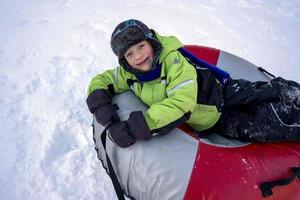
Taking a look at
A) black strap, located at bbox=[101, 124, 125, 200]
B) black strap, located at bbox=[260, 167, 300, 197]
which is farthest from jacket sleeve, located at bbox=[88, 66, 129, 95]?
black strap, located at bbox=[260, 167, 300, 197]

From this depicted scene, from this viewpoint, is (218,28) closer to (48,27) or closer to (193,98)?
(48,27)

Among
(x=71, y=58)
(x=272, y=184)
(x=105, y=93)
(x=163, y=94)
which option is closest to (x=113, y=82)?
(x=105, y=93)

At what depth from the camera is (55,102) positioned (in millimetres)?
2484

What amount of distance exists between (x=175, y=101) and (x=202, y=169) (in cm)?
32

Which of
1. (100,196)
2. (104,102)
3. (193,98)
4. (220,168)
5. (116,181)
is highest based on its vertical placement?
(193,98)

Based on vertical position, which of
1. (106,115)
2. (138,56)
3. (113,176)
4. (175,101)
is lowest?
(113,176)

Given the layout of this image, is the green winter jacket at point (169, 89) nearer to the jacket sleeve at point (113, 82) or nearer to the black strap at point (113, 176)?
the jacket sleeve at point (113, 82)

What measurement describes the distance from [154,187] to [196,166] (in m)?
0.20

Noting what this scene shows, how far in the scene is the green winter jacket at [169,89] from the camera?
1.43 meters

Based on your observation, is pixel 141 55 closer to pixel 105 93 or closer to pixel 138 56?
pixel 138 56

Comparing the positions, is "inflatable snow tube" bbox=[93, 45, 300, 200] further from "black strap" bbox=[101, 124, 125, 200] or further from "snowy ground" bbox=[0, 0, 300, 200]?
"snowy ground" bbox=[0, 0, 300, 200]

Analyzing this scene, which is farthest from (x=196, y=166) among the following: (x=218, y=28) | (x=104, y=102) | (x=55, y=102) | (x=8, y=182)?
(x=218, y=28)

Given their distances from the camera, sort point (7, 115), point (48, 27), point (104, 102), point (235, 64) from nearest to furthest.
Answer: point (104, 102) < point (235, 64) < point (7, 115) < point (48, 27)

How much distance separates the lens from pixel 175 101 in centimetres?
144
